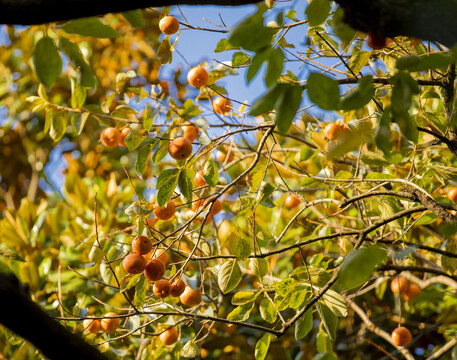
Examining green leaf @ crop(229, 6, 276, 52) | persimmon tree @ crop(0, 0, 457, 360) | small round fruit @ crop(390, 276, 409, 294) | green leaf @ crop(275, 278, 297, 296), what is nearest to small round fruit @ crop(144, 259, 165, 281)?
persimmon tree @ crop(0, 0, 457, 360)

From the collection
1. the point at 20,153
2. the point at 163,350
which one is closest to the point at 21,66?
the point at 20,153

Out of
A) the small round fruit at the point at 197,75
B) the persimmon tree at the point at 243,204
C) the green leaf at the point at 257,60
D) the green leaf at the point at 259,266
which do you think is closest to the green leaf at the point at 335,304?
the persimmon tree at the point at 243,204

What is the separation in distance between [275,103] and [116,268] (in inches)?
38.7

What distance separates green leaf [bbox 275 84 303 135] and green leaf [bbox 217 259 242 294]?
542mm

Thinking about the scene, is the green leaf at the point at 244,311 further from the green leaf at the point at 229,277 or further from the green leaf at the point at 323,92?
the green leaf at the point at 323,92

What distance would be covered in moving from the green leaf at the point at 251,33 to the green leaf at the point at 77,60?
0.33m

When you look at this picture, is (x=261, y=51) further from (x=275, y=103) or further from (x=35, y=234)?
(x=35, y=234)

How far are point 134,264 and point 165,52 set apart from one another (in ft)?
1.95

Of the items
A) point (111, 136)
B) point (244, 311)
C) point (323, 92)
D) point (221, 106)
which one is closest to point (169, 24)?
point (221, 106)

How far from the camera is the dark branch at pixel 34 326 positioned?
584mm

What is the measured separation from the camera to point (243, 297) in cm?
116

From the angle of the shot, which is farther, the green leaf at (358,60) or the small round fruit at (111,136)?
the small round fruit at (111,136)

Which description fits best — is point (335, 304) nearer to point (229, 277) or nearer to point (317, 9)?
point (229, 277)

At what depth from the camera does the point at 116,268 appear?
58.5 inches
